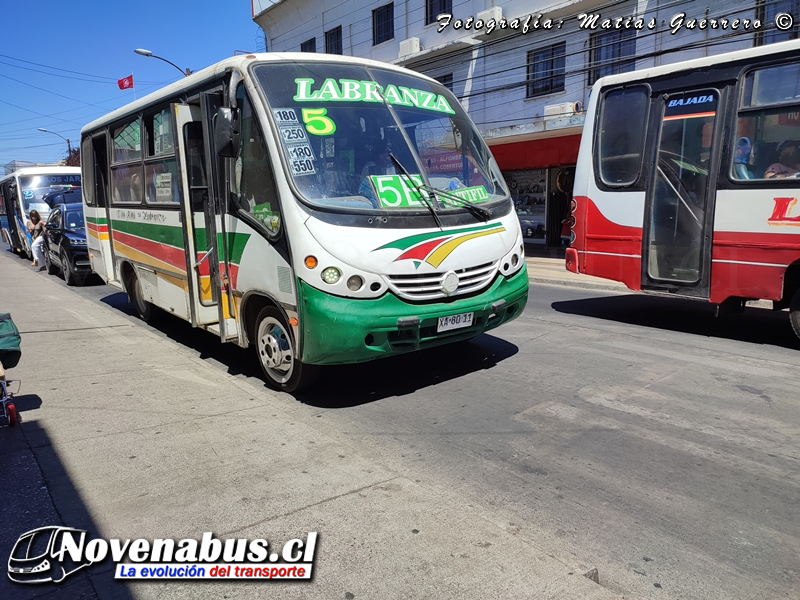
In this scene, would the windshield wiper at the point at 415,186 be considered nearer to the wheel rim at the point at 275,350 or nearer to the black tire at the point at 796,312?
the wheel rim at the point at 275,350

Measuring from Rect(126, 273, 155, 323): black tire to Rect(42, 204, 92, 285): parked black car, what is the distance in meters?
5.02

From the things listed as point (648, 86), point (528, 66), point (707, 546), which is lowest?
point (707, 546)

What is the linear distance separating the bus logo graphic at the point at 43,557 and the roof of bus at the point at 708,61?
301 inches

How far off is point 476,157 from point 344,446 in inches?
125

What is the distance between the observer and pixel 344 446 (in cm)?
429

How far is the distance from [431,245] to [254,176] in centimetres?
167

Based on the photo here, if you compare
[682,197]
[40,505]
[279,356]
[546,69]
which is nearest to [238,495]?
[40,505]

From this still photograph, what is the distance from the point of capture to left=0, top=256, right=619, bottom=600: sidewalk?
2.78 m

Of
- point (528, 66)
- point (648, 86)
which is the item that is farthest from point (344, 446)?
point (528, 66)

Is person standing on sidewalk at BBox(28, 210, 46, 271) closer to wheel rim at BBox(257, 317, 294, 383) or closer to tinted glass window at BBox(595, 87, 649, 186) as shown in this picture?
wheel rim at BBox(257, 317, 294, 383)

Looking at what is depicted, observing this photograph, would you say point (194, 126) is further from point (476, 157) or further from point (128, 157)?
point (476, 157)

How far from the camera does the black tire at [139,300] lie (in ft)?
28.9

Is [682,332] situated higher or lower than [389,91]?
lower
